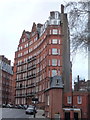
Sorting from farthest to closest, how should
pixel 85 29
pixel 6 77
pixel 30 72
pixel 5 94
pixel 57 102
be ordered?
1. pixel 6 77
2. pixel 5 94
3. pixel 30 72
4. pixel 57 102
5. pixel 85 29

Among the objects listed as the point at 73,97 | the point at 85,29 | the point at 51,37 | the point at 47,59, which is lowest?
the point at 73,97

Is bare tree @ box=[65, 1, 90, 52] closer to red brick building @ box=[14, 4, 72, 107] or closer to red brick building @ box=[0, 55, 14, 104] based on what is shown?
red brick building @ box=[14, 4, 72, 107]

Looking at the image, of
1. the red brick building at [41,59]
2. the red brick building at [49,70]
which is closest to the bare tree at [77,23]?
the red brick building at [49,70]

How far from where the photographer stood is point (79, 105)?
171ft

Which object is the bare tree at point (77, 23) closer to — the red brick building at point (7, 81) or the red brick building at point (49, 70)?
the red brick building at point (49, 70)

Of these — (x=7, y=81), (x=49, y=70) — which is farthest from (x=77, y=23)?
(x=7, y=81)

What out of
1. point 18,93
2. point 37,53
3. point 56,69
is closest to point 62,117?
point 56,69

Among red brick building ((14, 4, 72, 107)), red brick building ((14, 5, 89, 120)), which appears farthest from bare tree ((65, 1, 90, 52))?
red brick building ((14, 4, 72, 107))

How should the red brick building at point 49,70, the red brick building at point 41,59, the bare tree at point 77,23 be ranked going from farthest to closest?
the red brick building at point 41,59, the red brick building at point 49,70, the bare tree at point 77,23

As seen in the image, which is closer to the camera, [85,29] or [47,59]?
[85,29]

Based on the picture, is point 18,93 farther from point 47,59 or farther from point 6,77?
point 47,59

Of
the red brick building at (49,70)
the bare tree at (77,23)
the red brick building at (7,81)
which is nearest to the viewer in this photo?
the bare tree at (77,23)

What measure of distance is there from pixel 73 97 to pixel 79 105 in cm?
195

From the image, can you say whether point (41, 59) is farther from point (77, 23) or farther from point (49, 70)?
point (77, 23)
